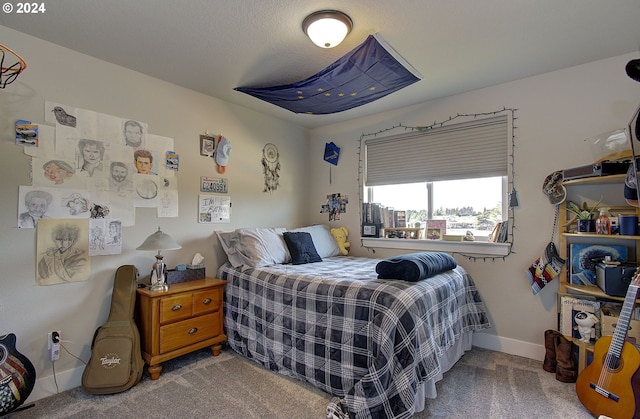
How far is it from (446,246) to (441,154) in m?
0.92

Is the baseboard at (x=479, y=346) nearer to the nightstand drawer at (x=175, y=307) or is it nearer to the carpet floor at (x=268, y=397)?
the carpet floor at (x=268, y=397)

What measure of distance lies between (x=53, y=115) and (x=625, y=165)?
3.87 meters

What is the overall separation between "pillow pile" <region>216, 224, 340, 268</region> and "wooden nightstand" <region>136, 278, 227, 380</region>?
1.03ft

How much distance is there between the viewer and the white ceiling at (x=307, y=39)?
1.71m

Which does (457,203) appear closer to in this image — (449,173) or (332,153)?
(449,173)

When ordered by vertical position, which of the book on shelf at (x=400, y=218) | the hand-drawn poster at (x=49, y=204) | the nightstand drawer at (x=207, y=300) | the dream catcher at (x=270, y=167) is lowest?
the nightstand drawer at (x=207, y=300)

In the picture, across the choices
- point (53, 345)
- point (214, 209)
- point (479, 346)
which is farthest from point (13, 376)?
point (479, 346)

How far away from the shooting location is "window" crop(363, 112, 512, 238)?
9.17 feet

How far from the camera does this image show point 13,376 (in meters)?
1.75

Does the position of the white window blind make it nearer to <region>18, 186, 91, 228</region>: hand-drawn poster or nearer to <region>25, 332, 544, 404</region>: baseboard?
<region>25, 332, 544, 404</region>: baseboard

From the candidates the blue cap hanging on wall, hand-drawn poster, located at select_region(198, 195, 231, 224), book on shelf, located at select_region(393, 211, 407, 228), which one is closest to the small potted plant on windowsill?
book on shelf, located at select_region(393, 211, 407, 228)

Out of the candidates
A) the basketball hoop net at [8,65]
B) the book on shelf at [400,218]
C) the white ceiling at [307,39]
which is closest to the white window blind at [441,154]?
the book on shelf at [400,218]

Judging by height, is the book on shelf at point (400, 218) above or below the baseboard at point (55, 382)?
above

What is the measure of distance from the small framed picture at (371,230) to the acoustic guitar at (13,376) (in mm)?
2907
